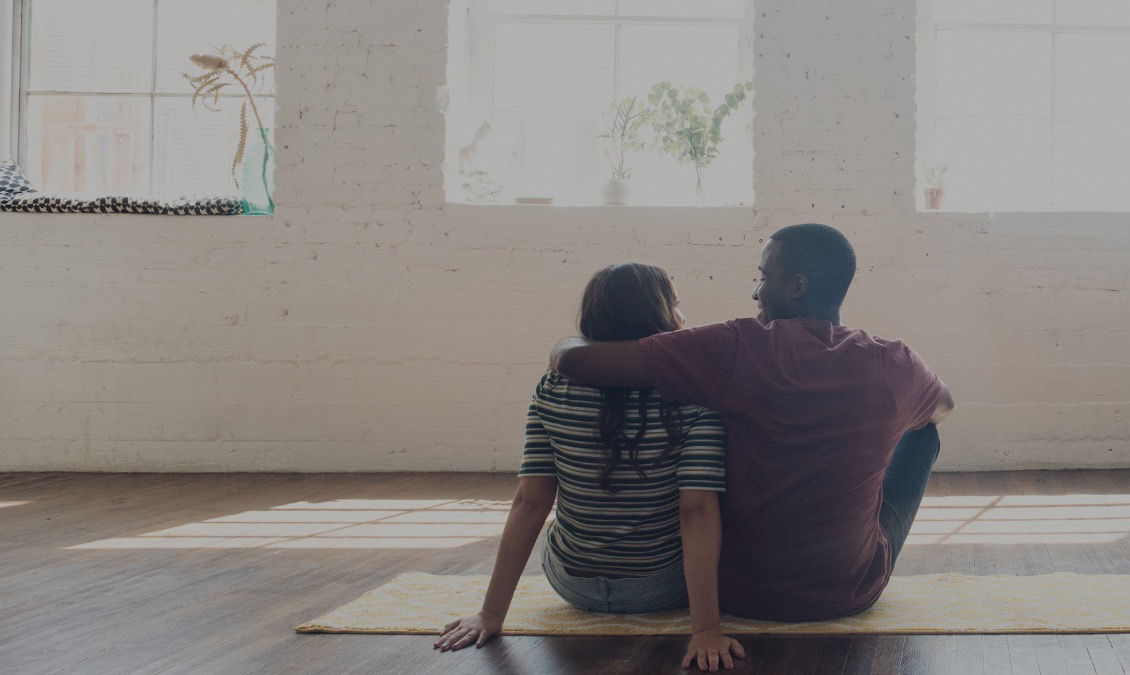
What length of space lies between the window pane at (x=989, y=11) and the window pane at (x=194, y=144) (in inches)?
119

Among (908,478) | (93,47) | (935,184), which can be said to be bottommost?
(908,478)

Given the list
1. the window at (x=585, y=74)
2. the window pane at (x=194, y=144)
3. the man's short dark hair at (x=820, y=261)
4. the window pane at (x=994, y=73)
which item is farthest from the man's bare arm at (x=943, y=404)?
the window pane at (x=194, y=144)

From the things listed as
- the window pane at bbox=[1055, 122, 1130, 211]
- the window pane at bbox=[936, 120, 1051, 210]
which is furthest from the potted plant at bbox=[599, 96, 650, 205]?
the window pane at bbox=[1055, 122, 1130, 211]

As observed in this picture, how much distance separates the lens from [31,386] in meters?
4.09

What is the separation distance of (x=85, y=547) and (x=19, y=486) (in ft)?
4.41

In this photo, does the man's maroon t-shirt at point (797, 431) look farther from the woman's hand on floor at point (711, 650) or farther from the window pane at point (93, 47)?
the window pane at point (93, 47)

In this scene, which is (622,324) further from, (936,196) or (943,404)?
(936,196)

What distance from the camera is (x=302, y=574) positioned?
7.53ft

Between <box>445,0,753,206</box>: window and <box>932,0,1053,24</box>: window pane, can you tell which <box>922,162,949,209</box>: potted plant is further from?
<box>445,0,753,206</box>: window

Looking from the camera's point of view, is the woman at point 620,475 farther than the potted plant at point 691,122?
No

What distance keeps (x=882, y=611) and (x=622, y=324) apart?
2.51 ft

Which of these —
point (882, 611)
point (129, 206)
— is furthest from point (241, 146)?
point (882, 611)

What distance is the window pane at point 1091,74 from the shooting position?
4.41m

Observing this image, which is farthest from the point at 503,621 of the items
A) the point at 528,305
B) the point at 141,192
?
the point at 141,192
